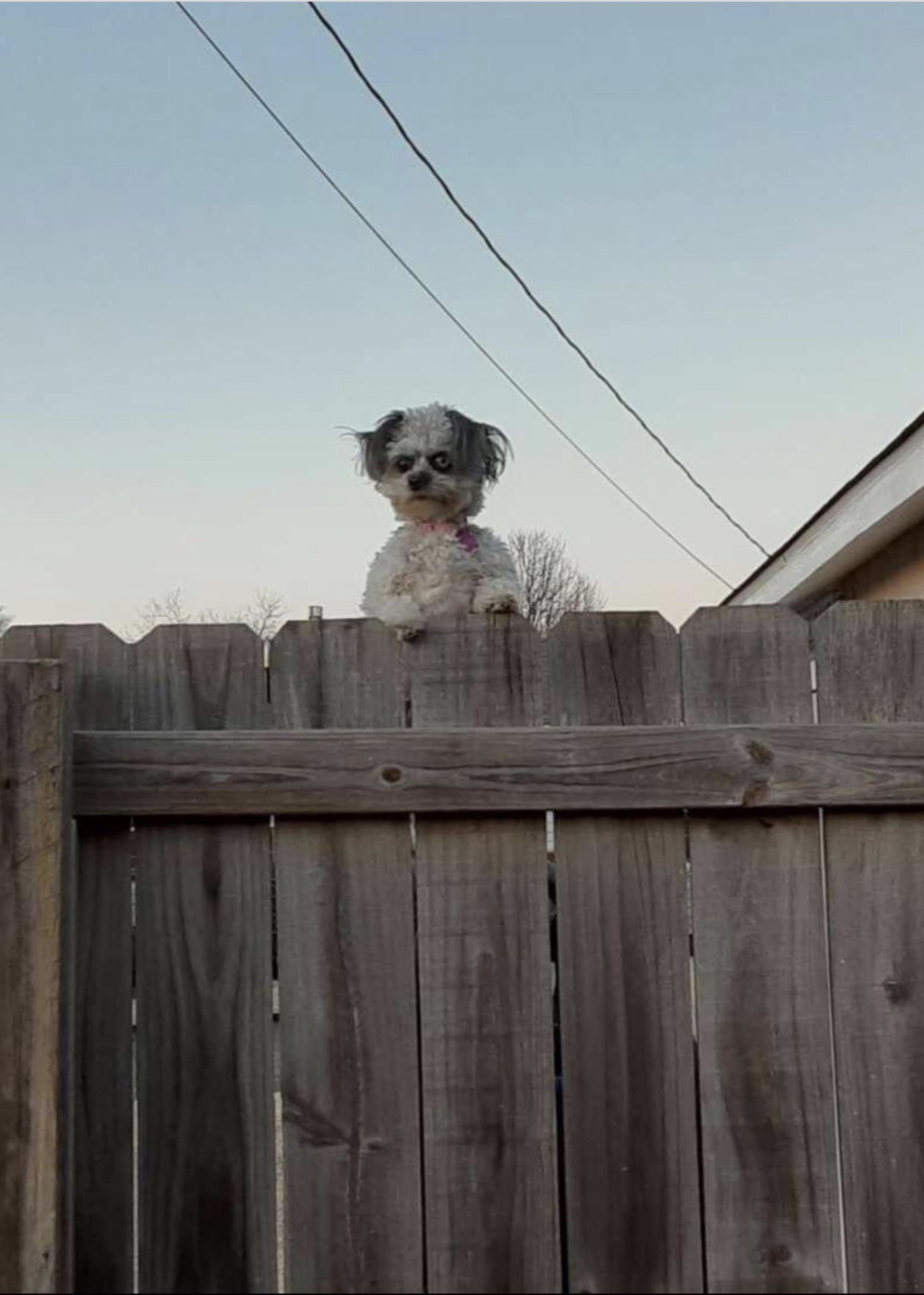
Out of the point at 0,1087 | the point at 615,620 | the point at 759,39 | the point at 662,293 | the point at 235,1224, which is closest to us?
the point at 0,1087

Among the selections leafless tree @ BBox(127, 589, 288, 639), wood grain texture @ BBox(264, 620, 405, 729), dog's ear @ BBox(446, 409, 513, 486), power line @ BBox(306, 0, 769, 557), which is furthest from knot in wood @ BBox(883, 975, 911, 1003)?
leafless tree @ BBox(127, 589, 288, 639)

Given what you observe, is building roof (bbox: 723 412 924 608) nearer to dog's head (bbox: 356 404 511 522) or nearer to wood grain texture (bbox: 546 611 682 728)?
dog's head (bbox: 356 404 511 522)

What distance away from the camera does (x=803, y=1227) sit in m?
1.51

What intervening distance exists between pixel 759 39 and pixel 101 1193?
209 inches

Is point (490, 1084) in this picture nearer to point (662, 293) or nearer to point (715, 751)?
point (715, 751)

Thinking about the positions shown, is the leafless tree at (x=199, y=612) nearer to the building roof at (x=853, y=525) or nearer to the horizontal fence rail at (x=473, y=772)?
the building roof at (x=853, y=525)

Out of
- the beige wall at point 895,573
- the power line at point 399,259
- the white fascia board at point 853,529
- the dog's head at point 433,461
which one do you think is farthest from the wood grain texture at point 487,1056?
the power line at point 399,259

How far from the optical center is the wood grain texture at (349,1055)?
59.1 inches

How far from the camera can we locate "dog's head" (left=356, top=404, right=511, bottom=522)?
2328 millimetres

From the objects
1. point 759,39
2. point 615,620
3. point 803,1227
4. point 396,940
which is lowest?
point 803,1227

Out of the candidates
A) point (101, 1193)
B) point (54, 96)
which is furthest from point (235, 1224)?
point (54, 96)

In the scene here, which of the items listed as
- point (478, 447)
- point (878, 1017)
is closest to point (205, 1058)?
point (878, 1017)

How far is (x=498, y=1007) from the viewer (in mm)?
1539

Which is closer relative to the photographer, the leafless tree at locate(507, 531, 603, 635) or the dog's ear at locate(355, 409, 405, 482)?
the dog's ear at locate(355, 409, 405, 482)
